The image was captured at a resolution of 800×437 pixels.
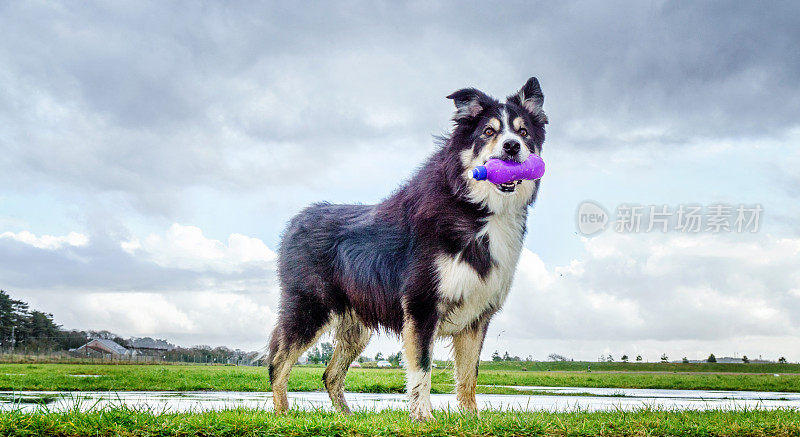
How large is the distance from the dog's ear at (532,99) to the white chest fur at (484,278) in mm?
1040

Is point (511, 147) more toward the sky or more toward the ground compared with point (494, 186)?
more toward the sky

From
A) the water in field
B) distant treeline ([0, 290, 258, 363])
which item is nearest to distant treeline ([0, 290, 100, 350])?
→ distant treeline ([0, 290, 258, 363])

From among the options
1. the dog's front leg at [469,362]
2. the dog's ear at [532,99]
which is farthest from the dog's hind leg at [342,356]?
the dog's ear at [532,99]

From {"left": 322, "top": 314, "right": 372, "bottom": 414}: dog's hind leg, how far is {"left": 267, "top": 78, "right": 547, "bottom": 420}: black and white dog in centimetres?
28

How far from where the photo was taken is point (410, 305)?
19.9ft

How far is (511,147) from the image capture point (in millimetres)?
5551

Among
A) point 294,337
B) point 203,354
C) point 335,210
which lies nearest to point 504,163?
point 335,210

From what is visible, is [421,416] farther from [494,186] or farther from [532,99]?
[532,99]

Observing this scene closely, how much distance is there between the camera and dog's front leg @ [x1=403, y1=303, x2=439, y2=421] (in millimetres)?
5844

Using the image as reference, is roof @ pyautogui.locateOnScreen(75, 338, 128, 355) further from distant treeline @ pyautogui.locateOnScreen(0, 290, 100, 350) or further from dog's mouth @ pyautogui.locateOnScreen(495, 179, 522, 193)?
dog's mouth @ pyautogui.locateOnScreen(495, 179, 522, 193)

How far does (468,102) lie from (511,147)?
0.82 meters

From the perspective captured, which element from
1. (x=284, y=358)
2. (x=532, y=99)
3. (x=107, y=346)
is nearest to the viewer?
(x=532, y=99)

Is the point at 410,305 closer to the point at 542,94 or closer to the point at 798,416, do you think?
the point at 542,94

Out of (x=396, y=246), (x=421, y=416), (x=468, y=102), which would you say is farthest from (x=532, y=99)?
(x=421, y=416)
